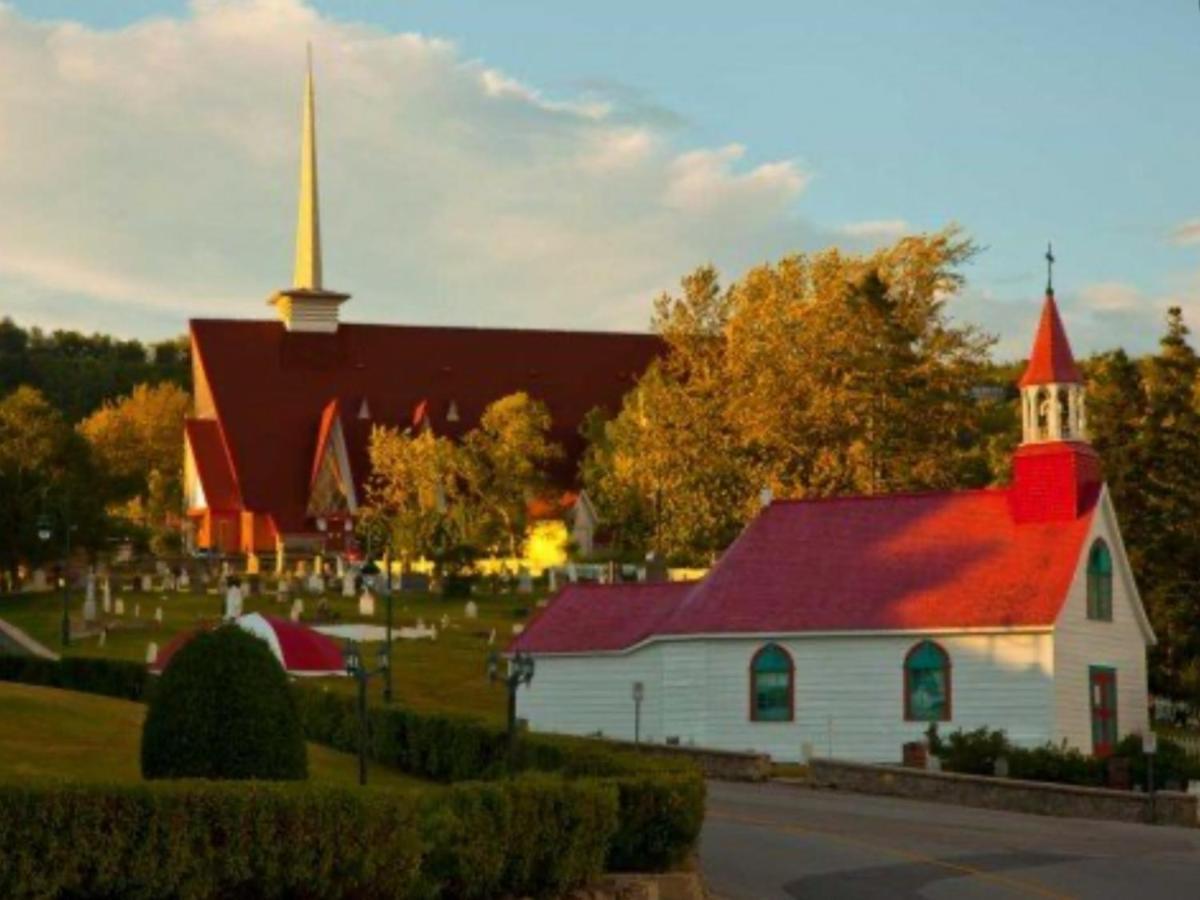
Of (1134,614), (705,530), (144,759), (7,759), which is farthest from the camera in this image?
(705,530)

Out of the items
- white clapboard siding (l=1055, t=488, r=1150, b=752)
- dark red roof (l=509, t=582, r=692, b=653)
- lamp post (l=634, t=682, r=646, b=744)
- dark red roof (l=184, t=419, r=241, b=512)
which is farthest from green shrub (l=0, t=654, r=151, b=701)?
dark red roof (l=184, t=419, r=241, b=512)

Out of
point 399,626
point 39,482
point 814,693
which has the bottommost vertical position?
point 814,693

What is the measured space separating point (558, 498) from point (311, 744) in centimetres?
7029

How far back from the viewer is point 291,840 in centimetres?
2720

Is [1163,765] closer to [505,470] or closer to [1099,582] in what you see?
[1099,582]

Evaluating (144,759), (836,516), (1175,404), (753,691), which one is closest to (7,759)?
(144,759)

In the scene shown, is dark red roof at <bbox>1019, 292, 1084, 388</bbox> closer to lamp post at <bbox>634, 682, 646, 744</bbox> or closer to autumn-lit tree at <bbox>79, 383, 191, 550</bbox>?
lamp post at <bbox>634, 682, 646, 744</bbox>

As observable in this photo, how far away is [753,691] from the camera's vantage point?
6150 centimetres

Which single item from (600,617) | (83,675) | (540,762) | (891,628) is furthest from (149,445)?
(540,762)

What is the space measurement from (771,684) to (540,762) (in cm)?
2153

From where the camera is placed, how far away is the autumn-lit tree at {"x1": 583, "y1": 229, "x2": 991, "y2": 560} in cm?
9206

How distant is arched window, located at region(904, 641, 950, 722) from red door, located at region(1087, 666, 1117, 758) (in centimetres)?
372

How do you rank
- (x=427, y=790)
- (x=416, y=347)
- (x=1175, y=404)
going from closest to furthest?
(x=427, y=790)
(x=1175, y=404)
(x=416, y=347)

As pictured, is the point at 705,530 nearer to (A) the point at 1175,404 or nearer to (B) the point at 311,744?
(A) the point at 1175,404
